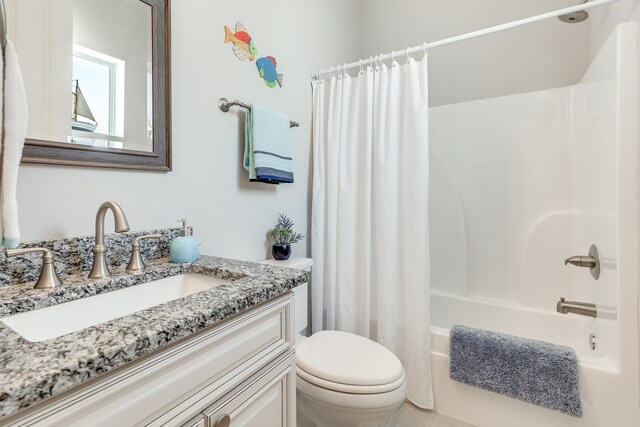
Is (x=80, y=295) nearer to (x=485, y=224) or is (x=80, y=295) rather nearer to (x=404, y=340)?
(x=404, y=340)

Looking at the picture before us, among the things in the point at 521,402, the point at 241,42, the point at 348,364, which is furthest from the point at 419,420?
the point at 241,42

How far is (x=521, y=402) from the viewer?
135 centimetres

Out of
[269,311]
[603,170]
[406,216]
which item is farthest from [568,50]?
[269,311]

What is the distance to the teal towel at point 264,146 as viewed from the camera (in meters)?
1.38

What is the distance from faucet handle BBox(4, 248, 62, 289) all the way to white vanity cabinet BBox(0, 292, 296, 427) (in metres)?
0.43

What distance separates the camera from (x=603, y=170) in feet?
4.15

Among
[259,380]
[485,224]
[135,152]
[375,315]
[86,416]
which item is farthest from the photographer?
[485,224]

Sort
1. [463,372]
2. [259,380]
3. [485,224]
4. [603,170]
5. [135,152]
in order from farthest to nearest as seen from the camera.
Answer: [485,224] < [463,372] < [603,170] < [135,152] < [259,380]

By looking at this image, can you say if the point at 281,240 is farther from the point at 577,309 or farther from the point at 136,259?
the point at 577,309

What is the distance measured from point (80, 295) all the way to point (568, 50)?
2.73m

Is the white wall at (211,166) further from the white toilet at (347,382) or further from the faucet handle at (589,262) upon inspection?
the faucet handle at (589,262)

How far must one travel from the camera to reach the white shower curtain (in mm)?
1572

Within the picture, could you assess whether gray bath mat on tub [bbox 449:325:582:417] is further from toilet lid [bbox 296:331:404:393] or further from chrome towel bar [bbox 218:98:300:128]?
chrome towel bar [bbox 218:98:300:128]

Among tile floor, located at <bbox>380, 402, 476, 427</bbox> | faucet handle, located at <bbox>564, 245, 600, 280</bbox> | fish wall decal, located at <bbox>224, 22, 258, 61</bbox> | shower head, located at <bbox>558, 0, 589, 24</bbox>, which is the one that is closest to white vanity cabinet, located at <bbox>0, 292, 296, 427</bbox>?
tile floor, located at <bbox>380, 402, 476, 427</bbox>
